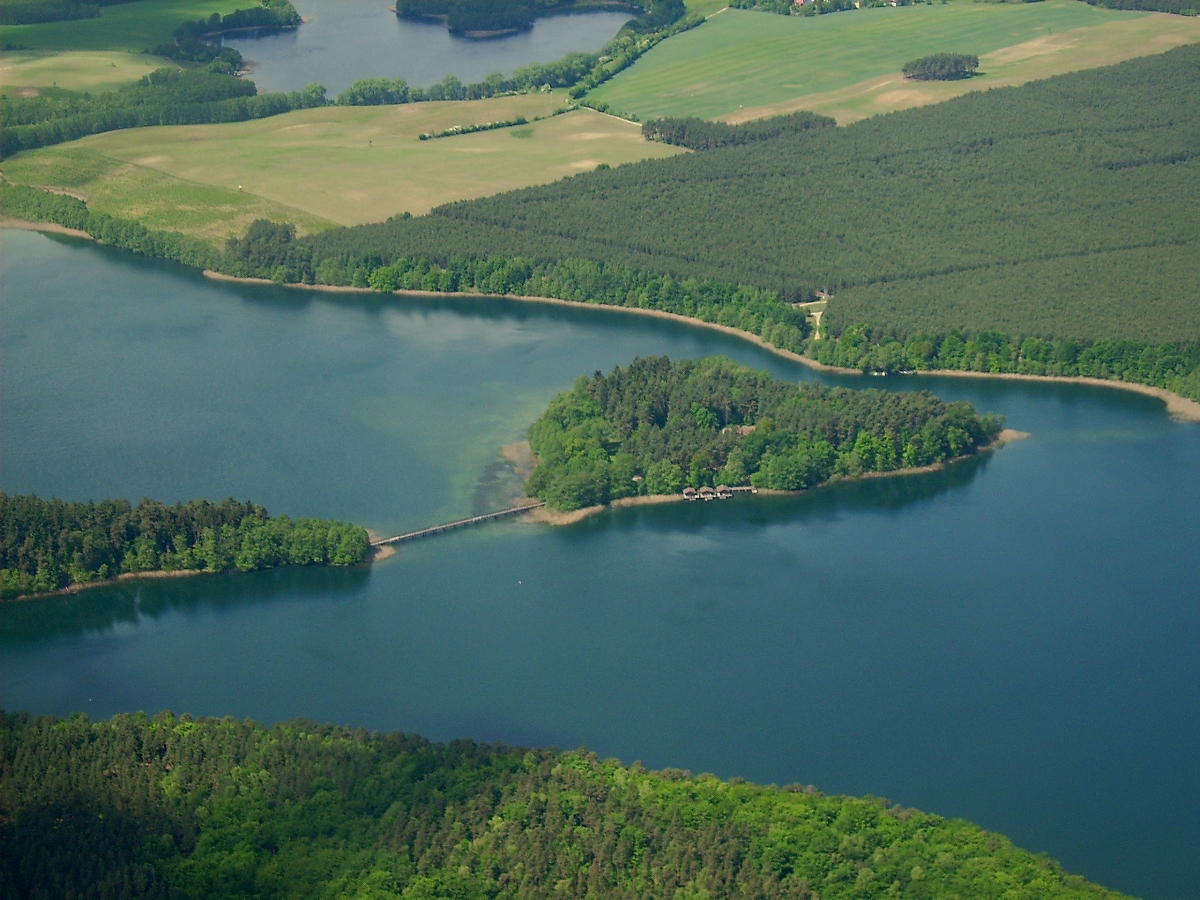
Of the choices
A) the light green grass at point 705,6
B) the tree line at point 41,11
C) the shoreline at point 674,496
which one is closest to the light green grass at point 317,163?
the tree line at point 41,11

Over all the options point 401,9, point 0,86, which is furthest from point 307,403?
point 401,9

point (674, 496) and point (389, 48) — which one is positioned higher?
→ point (389, 48)

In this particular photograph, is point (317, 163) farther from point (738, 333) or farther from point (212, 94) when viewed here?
point (738, 333)

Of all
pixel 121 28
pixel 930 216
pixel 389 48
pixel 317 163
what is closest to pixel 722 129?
pixel 930 216

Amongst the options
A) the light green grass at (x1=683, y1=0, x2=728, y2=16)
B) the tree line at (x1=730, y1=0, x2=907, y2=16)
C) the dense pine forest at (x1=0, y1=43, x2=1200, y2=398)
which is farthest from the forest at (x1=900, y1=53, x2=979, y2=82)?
the light green grass at (x1=683, y1=0, x2=728, y2=16)

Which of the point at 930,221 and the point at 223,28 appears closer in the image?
the point at 930,221

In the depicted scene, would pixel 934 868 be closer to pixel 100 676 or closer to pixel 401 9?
pixel 100 676

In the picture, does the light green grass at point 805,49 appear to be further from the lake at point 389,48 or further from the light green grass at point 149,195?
the light green grass at point 149,195
